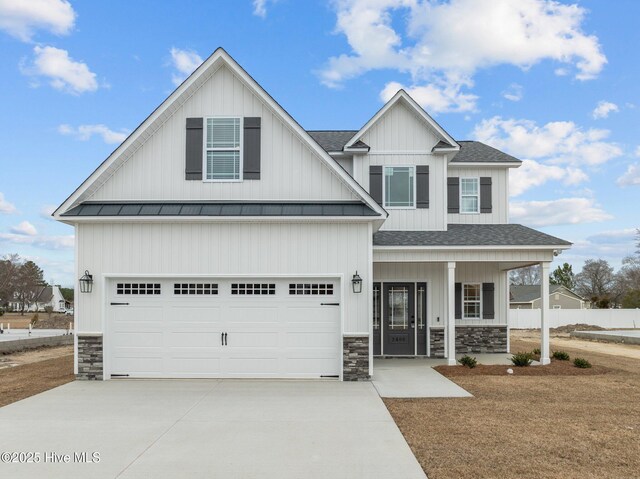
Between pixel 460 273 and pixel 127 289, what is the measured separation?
33.8ft

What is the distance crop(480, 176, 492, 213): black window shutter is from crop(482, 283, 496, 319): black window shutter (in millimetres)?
2511

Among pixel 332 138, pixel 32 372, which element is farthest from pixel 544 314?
pixel 32 372

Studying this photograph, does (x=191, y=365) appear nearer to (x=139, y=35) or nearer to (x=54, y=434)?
(x=54, y=434)

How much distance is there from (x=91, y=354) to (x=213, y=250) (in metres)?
3.77

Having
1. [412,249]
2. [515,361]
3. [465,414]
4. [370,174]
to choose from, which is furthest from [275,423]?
[370,174]

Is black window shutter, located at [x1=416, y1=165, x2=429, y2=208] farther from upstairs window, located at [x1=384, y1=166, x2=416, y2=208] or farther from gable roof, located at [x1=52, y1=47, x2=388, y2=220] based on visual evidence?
gable roof, located at [x1=52, y1=47, x2=388, y2=220]

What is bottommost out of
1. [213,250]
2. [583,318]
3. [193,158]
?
[583,318]

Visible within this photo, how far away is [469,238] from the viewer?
48.9ft

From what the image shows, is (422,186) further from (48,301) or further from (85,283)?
(48,301)

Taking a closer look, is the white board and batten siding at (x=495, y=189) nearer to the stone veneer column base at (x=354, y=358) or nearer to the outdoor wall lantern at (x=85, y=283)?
the stone veneer column base at (x=354, y=358)

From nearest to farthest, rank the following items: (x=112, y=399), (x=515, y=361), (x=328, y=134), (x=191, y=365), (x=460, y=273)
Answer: (x=112, y=399) < (x=191, y=365) < (x=515, y=361) < (x=460, y=273) < (x=328, y=134)

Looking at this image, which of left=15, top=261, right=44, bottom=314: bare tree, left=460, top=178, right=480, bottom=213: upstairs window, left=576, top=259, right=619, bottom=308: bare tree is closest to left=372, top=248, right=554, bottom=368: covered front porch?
left=460, top=178, right=480, bottom=213: upstairs window

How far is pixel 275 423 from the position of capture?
8.45m

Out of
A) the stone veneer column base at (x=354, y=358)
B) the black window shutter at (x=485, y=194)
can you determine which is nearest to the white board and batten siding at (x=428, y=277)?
the black window shutter at (x=485, y=194)
